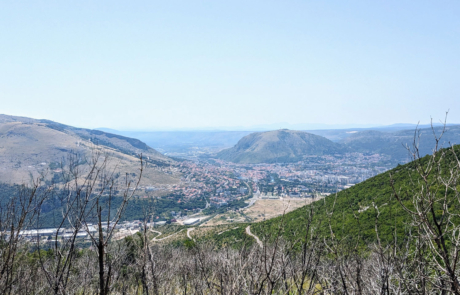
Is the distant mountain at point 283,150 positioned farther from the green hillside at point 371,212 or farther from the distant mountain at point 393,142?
the green hillside at point 371,212

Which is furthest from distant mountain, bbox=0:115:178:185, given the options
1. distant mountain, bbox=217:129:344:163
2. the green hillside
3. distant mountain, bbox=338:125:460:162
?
distant mountain, bbox=338:125:460:162

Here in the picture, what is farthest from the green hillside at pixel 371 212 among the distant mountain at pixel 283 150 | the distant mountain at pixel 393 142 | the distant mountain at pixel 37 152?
Answer: the distant mountain at pixel 283 150

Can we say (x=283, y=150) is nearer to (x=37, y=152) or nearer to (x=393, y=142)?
(x=393, y=142)

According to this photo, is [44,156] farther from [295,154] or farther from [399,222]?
[295,154]

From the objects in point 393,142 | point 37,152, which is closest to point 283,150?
point 393,142

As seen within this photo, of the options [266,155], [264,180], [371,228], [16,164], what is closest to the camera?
[371,228]

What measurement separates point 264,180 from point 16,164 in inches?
3372

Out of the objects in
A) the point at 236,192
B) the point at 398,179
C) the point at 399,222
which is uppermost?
the point at 398,179

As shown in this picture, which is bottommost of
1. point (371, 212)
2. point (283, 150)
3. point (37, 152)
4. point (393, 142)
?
point (283, 150)

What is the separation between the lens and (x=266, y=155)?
180250 mm

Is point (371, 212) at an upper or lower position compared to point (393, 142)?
lower

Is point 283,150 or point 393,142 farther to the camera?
point 283,150

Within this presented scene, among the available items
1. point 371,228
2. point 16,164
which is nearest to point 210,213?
point 371,228

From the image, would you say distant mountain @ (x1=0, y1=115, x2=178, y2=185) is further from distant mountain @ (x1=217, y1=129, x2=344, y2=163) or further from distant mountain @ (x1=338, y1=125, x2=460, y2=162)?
distant mountain @ (x1=338, y1=125, x2=460, y2=162)
